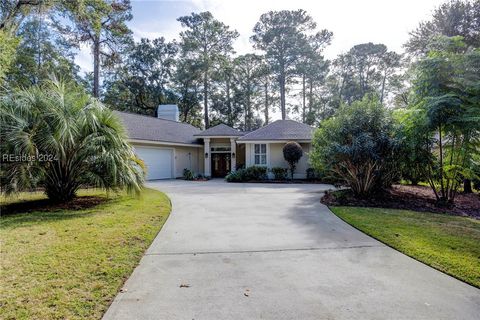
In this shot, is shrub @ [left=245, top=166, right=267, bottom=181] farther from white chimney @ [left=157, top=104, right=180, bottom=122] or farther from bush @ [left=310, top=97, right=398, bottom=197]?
white chimney @ [left=157, top=104, right=180, bottom=122]

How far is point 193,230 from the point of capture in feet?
17.7

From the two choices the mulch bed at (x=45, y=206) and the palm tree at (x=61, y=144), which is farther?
the mulch bed at (x=45, y=206)

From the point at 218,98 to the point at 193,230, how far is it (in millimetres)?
28607

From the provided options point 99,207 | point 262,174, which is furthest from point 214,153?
point 99,207

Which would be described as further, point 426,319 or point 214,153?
point 214,153

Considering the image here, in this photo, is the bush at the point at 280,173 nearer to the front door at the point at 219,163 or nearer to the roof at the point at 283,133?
the roof at the point at 283,133

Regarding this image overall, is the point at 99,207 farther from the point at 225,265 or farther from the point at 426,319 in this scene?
the point at 426,319

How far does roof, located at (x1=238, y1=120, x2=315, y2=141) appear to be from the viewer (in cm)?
1703

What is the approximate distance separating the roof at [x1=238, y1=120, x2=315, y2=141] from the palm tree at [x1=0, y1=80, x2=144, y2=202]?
33.9ft

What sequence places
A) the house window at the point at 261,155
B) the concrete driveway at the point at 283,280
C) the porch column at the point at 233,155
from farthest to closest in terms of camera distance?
the porch column at the point at 233,155
the house window at the point at 261,155
the concrete driveway at the point at 283,280

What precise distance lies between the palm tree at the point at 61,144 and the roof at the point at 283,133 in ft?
33.9

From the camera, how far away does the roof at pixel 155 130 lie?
16.5m

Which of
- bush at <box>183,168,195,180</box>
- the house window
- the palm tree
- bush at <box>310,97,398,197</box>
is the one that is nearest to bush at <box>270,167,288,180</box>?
the house window

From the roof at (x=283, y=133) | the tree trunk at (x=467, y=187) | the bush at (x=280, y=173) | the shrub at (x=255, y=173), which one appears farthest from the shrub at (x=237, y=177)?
the tree trunk at (x=467, y=187)
